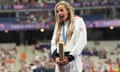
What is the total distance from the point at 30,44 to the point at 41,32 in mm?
745

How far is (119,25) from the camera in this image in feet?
57.2

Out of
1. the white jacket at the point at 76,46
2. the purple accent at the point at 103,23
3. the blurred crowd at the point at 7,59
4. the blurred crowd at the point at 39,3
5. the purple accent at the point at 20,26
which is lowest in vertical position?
the blurred crowd at the point at 7,59

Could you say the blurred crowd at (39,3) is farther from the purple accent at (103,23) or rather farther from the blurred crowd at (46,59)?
the blurred crowd at (46,59)

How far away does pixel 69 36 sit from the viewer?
408 cm

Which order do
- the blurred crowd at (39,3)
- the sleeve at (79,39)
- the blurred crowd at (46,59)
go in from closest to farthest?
1. the sleeve at (79,39)
2. the blurred crowd at (39,3)
3. the blurred crowd at (46,59)

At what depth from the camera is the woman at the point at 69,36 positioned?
402cm

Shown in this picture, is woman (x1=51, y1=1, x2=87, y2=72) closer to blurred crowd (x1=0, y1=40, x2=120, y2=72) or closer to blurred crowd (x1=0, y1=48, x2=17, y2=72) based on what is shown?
blurred crowd (x1=0, y1=40, x2=120, y2=72)

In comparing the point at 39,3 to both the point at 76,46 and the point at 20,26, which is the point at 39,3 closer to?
the point at 20,26

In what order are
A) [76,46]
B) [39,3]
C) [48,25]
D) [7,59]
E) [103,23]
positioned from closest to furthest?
[76,46], [103,23], [48,25], [39,3], [7,59]

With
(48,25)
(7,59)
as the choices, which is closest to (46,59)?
(48,25)

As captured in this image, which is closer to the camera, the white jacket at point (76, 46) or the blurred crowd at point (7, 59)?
the white jacket at point (76, 46)

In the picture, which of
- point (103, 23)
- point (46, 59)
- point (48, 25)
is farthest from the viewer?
point (46, 59)

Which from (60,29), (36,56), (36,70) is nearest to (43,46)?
(36,56)

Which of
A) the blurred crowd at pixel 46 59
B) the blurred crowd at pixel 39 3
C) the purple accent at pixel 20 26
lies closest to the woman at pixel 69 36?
the blurred crowd at pixel 39 3
